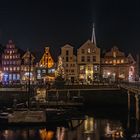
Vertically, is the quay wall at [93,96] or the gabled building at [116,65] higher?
the gabled building at [116,65]

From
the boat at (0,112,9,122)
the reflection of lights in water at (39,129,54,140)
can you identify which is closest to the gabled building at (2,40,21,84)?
the boat at (0,112,9,122)

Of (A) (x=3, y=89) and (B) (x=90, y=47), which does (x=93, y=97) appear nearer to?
(A) (x=3, y=89)

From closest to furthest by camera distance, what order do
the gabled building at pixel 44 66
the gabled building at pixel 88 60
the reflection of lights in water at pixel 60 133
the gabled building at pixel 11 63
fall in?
the reflection of lights in water at pixel 60 133
the gabled building at pixel 44 66
the gabled building at pixel 88 60
the gabled building at pixel 11 63

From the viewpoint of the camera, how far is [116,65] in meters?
148

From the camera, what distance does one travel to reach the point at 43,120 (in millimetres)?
71812

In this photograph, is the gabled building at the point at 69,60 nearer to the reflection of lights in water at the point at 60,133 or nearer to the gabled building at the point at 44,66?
the gabled building at the point at 44,66

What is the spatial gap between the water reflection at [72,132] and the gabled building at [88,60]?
70678 millimetres

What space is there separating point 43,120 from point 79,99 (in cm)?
2470

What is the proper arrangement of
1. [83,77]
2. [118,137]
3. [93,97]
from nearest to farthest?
Result: [118,137] < [93,97] < [83,77]

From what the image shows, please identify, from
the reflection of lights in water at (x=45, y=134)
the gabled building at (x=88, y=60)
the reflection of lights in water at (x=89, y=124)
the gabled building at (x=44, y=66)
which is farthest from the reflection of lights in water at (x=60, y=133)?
the gabled building at (x=88, y=60)

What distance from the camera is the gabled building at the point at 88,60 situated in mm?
145875

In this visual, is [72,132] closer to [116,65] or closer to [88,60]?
[88,60]

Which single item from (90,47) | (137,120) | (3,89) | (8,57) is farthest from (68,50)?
(137,120)

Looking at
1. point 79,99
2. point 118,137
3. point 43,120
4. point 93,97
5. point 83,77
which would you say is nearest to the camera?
point 118,137
